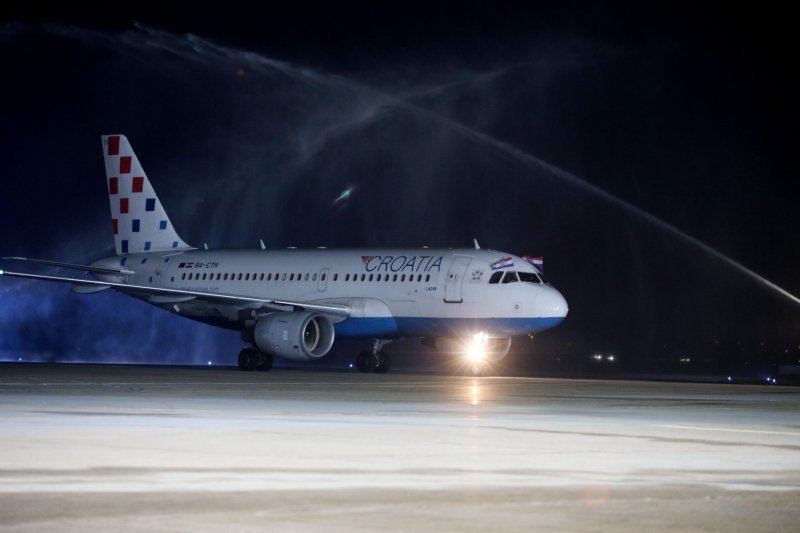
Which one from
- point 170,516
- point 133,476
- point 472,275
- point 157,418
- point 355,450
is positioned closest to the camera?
point 170,516

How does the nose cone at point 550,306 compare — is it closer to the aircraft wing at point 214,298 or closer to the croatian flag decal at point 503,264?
the croatian flag decal at point 503,264

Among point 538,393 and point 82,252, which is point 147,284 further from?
point 538,393

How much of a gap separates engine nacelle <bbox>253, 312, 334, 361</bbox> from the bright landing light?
16.9ft

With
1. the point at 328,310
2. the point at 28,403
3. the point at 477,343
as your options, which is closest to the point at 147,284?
the point at 328,310

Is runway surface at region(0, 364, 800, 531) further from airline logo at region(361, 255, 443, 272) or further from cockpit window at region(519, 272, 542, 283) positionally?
airline logo at region(361, 255, 443, 272)

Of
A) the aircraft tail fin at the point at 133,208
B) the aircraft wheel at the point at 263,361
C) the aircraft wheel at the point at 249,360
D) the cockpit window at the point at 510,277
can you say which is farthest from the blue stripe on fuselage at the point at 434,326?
the aircraft tail fin at the point at 133,208

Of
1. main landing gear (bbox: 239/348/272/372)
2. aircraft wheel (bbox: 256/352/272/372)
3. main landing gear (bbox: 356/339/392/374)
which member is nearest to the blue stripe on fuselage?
main landing gear (bbox: 356/339/392/374)

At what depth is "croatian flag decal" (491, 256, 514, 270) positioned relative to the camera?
158 feet

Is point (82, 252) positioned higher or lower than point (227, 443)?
higher

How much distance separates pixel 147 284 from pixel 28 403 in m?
31.8

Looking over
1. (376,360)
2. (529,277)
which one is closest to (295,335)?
(376,360)

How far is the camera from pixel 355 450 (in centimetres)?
1695

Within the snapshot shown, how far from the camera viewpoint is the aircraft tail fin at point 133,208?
198ft

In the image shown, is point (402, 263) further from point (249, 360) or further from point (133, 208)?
point (133, 208)
